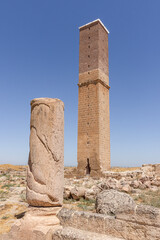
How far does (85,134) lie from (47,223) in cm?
1225

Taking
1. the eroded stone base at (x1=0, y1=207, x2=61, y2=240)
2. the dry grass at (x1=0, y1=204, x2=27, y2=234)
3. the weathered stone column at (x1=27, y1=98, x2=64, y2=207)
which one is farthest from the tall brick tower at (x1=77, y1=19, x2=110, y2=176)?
the eroded stone base at (x1=0, y1=207, x2=61, y2=240)

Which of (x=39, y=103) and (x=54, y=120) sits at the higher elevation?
(x=39, y=103)

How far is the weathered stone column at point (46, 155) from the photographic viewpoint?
3443 mm

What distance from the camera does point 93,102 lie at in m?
15.6

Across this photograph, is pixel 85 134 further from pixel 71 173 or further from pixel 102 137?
pixel 71 173

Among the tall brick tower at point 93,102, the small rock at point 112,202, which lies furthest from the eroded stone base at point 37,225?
the tall brick tower at point 93,102

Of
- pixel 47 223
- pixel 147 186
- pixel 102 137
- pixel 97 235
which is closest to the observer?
pixel 97 235

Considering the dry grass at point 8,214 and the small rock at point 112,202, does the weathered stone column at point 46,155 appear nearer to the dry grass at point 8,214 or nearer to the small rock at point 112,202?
the small rock at point 112,202

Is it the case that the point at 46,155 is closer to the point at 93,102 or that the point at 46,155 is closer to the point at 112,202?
the point at 112,202

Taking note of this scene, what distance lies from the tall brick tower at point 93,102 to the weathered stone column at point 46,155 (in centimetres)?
1129

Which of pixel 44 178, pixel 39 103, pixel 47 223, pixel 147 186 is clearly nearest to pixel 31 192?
pixel 44 178

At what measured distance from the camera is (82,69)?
1673 cm

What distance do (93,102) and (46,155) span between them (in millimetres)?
Result: 12395

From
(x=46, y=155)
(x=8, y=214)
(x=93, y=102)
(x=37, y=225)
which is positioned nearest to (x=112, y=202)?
(x=37, y=225)
